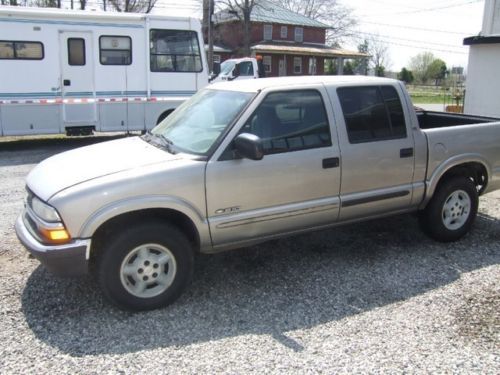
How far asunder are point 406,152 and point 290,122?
1331 mm

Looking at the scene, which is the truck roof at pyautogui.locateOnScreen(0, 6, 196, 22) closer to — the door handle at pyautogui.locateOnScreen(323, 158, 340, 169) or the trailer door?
the trailer door

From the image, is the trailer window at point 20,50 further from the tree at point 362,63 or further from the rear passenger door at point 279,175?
the tree at point 362,63

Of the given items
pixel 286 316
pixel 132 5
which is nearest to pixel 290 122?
pixel 286 316

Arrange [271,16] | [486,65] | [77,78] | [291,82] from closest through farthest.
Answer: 1. [291,82]
2. [77,78]
3. [486,65]
4. [271,16]

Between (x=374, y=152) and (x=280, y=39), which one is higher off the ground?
(x=280, y=39)

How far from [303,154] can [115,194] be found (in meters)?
1.67

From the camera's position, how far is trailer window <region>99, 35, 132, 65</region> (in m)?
11.4

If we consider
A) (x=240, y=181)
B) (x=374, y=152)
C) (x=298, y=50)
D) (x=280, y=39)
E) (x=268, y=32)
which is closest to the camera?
(x=240, y=181)

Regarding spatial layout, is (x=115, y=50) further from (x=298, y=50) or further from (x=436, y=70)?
(x=436, y=70)

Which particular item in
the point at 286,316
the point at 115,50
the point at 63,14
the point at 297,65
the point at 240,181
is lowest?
the point at 286,316

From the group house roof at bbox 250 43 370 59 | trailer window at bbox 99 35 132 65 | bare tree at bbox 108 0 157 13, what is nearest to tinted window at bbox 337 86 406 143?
trailer window at bbox 99 35 132 65

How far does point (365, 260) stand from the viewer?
4988 millimetres

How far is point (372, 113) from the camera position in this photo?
480 centimetres

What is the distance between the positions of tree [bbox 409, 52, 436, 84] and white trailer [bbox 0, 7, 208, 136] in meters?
74.7
